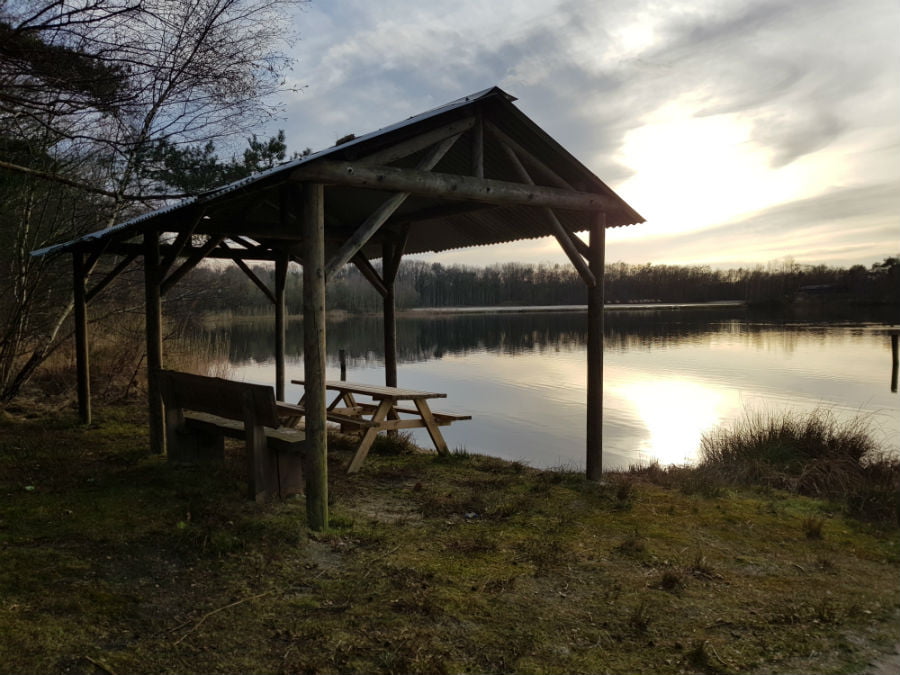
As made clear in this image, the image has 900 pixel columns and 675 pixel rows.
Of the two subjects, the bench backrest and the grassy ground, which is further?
the bench backrest

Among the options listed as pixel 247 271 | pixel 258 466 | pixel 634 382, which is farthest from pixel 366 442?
pixel 634 382

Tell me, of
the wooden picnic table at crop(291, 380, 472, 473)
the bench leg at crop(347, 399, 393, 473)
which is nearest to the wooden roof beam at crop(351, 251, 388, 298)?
the wooden picnic table at crop(291, 380, 472, 473)

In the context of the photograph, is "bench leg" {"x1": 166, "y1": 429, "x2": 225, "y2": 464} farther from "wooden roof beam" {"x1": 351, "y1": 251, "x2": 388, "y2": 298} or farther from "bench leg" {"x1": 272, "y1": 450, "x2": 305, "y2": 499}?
"wooden roof beam" {"x1": 351, "y1": 251, "x2": 388, "y2": 298}

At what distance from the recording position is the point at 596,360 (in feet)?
20.9

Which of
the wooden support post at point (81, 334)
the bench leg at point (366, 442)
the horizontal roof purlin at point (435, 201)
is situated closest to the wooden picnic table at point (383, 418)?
the bench leg at point (366, 442)

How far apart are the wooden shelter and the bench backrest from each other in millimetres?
531

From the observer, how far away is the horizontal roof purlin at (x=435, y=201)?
4902mm

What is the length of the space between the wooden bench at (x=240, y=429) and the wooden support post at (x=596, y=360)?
9.83ft

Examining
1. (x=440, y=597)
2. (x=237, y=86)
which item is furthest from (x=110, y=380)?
(x=440, y=597)

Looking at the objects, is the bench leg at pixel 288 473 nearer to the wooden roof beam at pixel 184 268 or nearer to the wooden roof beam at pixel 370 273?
the wooden roof beam at pixel 184 268

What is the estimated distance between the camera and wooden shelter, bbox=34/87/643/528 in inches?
175

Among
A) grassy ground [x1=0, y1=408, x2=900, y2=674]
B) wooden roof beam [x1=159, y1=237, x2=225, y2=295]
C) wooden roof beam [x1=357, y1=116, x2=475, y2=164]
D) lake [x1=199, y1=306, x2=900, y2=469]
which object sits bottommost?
lake [x1=199, y1=306, x2=900, y2=469]

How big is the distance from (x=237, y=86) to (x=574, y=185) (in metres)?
3.69

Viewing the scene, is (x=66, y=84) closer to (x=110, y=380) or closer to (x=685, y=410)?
(x=110, y=380)
